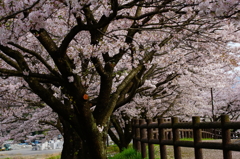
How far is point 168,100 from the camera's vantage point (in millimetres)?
16375

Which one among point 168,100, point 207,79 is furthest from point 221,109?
point 207,79

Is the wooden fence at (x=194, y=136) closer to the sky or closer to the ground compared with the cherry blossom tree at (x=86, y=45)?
closer to the ground

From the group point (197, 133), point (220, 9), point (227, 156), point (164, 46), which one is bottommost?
point (227, 156)

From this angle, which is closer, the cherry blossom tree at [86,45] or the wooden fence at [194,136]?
the cherry blossom tree at [86,45]

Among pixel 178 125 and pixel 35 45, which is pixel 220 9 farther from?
pixel 35 45

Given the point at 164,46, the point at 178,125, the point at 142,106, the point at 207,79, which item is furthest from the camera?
the point at 142,106

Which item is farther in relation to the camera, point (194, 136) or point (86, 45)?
point (86, 45)

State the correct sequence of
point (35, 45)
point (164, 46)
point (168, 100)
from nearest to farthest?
point (164, 46) → point (35, 45) → point (168, 100)

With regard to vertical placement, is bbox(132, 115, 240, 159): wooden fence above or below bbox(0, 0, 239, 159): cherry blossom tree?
below

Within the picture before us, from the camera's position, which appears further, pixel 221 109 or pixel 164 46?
pixel 221 109

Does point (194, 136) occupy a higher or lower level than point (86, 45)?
lower

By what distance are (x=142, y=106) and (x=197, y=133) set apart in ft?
28.6

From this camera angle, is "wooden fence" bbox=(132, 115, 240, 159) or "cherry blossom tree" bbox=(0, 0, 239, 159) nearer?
"cherry blossom tree" bbox=(0, 0, 239, 159)

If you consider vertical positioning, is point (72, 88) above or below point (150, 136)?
above
